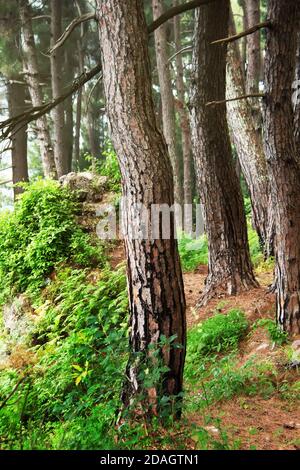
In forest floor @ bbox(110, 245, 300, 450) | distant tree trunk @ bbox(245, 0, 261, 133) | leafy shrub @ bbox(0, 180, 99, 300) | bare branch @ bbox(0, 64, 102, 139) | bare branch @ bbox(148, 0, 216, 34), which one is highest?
distant tree trunk @ bbox(245, 0, 261, 133)

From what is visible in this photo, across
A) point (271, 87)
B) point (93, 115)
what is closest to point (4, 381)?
point (271, 87)

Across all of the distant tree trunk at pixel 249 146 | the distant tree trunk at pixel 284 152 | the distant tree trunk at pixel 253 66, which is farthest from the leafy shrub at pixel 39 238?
the distant tree trunk at pixel 253 66

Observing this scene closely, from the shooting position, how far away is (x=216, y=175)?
646 centimetres

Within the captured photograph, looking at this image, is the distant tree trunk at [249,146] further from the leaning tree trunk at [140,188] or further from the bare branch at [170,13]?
the leaning tree trunk at [140,188]

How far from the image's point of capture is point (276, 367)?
472 cm

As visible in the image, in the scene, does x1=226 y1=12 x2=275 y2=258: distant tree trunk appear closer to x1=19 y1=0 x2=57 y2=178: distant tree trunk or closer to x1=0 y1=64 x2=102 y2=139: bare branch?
x1=0 y1=64 x2=102 y2=139: bare branch

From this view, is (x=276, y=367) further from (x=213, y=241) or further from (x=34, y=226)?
(x=34, y=226)

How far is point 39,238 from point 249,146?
4380 mm

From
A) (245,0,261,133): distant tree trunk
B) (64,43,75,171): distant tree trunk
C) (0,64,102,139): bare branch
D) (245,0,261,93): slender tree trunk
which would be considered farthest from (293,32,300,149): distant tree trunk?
(64,43,75,171): distant tree trunk

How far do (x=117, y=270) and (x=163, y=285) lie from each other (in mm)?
4196

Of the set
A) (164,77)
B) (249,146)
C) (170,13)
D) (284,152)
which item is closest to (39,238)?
(249,146)

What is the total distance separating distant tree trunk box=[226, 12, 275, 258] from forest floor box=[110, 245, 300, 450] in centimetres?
237

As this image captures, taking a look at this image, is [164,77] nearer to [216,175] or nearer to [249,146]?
[249,146]

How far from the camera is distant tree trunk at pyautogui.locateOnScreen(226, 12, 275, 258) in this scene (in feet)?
27.5
